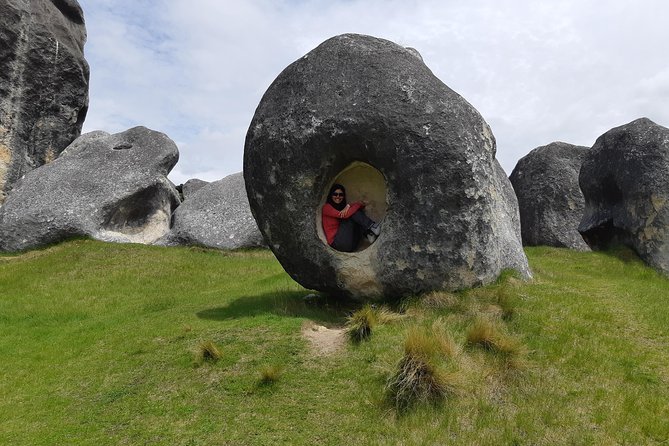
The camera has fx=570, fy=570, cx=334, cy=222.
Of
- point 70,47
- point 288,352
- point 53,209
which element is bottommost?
point 288,352

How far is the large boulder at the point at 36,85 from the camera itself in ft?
78.9

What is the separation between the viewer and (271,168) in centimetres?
987

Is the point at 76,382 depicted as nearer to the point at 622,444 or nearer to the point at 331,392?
the point at 331,392

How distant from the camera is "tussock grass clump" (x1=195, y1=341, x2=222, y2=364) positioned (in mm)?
7676

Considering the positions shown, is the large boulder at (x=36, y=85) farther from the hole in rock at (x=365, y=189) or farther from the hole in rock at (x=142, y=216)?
the hole in rock at (x=365, y=189)

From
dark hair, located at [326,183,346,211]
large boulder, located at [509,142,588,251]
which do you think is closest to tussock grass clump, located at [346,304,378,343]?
dark hair, located at [326,183,346,211]

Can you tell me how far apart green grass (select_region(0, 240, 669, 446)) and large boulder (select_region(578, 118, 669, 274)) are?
14.3ft

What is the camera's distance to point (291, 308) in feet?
33.0

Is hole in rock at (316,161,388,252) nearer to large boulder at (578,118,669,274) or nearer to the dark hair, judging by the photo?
the dark hair

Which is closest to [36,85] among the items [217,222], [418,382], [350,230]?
[217,222]

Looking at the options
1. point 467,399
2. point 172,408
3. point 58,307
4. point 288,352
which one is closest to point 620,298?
point 467,399

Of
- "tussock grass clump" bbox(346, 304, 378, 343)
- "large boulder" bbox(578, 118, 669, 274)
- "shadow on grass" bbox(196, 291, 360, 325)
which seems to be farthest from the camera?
"large boulder" bbox(578, 118, 669, 274)

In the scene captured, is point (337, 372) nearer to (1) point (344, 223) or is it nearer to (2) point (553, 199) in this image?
(1) point (344, 223)

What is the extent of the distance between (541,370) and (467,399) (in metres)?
1.22
